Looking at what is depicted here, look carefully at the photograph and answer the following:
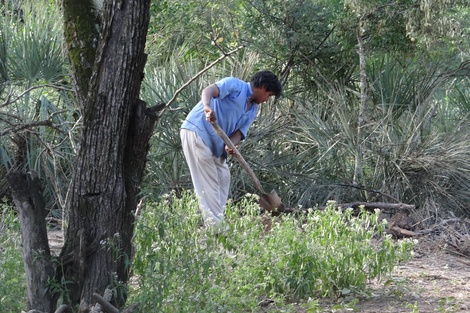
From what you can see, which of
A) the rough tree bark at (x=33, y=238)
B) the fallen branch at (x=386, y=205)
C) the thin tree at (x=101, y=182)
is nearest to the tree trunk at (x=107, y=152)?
the thin tree at (x=101, y=182)

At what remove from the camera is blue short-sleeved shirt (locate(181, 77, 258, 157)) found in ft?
24.8

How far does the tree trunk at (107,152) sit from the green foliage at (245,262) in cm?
22

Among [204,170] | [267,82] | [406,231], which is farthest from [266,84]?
[406,231]

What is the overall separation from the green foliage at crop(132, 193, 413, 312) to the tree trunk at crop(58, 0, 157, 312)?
8.6 inches

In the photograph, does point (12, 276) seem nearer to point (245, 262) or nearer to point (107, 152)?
point (107, 152)

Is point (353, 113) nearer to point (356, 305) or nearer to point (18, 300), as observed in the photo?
point (356, 305)

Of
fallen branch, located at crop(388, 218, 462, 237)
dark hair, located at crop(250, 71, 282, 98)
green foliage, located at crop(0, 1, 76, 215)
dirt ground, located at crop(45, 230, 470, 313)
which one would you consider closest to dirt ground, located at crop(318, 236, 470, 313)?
dirt ground, located at crop(45, 230, 470, 313)

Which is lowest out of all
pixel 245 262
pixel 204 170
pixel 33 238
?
pixel 245 262

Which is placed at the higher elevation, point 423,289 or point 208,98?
point 208,98

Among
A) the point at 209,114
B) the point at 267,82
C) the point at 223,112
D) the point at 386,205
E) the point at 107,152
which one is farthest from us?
the point at 386,205

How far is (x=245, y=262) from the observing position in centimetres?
544

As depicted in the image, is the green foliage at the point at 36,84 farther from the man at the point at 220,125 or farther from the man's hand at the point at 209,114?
the man's hand at the point at 209,114

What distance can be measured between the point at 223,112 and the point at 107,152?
3253 mm

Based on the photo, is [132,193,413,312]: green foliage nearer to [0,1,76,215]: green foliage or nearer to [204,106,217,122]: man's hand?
[204,106,217,122]: man's hand
